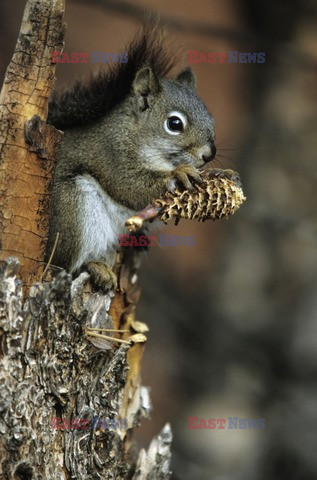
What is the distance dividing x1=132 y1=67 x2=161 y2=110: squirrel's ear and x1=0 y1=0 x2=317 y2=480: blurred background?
3.37ft

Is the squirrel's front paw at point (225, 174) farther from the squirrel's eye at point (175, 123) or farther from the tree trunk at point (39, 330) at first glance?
the tree trunk at point (39, 330)

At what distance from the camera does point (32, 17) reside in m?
1.58

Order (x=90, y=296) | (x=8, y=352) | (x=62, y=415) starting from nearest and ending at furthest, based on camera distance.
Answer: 1. (x=8, y=352)
2. (x=62, y=415)
3. (x=90, y=296)

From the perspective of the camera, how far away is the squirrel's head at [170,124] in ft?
7.23

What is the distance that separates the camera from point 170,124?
7.44 ft

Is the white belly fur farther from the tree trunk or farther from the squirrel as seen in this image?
the tree trunk

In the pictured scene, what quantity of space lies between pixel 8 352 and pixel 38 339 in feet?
0.25

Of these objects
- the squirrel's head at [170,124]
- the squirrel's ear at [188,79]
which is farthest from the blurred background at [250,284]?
the squirrel's head at [170,124]

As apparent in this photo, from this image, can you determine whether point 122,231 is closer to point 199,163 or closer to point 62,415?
point 199,163

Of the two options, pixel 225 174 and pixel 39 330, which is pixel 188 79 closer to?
pixel 225 174

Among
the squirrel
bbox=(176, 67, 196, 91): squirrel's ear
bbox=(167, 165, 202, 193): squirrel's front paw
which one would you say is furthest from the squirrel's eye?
bbox=(167, 165, 202, 193): squirrel's front paw

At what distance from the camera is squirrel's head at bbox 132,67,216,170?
2.21 m

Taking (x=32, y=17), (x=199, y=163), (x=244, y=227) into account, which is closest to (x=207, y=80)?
(x=244, y=227)

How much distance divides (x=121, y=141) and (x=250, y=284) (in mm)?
1541
